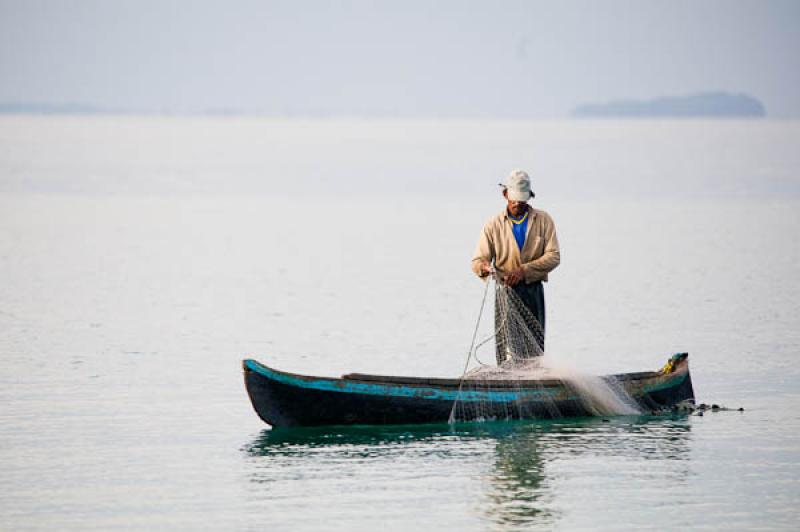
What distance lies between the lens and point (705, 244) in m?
36.6

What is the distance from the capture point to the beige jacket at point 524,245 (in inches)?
569

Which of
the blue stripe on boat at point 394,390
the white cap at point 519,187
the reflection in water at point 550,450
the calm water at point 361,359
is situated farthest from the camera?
the white cap at point 519,187

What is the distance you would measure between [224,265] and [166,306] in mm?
7213

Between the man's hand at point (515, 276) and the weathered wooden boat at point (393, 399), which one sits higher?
the man's hand at point (515, 276)

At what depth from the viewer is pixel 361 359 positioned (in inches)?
760

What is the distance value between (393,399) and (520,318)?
4.58 feet

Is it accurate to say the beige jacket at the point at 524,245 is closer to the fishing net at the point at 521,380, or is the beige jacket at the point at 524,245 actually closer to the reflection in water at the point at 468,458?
the fishing net at the point at 521,380

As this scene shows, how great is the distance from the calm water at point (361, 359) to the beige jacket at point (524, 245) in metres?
1.39

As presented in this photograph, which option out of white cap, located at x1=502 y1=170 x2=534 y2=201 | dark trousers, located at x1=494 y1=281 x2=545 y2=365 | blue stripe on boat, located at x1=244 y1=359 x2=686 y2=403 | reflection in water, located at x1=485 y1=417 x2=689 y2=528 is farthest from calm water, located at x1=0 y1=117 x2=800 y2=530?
white cap, located at x1=502 y1=170 x2=534 y2=201

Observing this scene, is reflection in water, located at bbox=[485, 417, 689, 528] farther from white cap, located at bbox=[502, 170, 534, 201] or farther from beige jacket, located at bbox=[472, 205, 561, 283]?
white cap, located at bbox=[502, 170, 534, 201]

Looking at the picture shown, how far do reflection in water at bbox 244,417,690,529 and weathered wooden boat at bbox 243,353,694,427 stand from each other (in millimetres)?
118

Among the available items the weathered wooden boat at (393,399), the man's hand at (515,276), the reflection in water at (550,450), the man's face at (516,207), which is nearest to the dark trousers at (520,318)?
the man's hand at (515,276)

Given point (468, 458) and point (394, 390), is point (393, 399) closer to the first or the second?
point (394, 390)

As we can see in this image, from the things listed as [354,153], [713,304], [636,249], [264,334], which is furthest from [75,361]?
[354,153]
